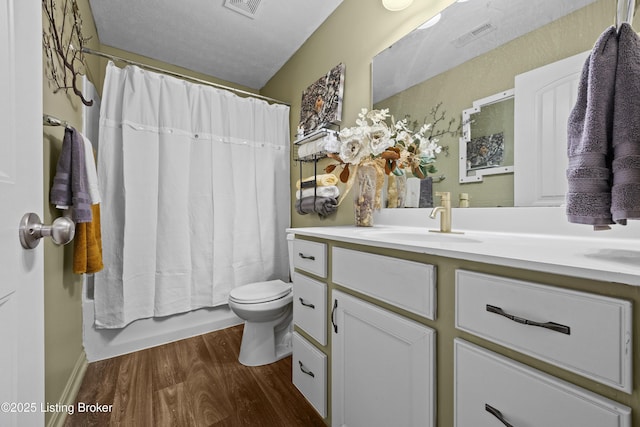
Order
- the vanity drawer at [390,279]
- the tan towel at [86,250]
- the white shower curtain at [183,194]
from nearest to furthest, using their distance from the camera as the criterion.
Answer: the vanity drawer at [390,279], the tan towel at [86,250], the white shower curtain at [183,194]

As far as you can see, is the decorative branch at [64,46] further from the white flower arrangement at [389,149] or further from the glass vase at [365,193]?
the glass vase at [365,193]

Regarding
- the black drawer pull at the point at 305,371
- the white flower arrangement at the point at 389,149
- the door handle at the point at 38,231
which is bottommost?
the black drawer pull at the point at 305,371

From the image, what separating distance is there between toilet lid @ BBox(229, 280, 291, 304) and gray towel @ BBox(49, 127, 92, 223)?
0.85 m

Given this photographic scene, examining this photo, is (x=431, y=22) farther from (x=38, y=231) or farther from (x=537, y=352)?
(x=38, y=231)

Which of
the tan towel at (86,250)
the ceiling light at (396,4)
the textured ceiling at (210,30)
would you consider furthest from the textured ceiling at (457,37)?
the tan towel at (86,250)

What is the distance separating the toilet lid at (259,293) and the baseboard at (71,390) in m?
0.83

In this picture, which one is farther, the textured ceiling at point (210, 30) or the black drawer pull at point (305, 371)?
the textured ceiling at point (210, 30)

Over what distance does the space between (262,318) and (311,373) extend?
0.50 meters

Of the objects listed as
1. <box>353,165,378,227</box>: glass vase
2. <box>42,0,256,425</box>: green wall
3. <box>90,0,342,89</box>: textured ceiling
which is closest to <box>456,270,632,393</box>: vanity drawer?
<box>353,165,378,227</box>: glass vase

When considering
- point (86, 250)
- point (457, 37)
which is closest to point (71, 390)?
point (86, 250)

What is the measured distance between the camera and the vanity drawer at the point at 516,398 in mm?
430

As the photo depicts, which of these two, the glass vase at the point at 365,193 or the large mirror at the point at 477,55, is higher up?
the large mirror at the point at 477,55

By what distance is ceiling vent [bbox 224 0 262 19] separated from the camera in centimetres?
169

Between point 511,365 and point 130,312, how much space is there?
2052 mm
